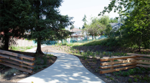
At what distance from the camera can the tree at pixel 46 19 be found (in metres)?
8.11

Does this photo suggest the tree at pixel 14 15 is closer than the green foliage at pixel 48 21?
Yes

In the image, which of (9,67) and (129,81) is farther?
(9,67)

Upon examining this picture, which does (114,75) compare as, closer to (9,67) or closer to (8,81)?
(8,81)

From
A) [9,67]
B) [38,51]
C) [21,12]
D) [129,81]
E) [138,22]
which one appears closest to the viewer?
[129,81]

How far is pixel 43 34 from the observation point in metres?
7.95

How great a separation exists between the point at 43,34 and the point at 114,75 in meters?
5.62

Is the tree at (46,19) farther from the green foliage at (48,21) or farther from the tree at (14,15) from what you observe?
the tree at (14,15)

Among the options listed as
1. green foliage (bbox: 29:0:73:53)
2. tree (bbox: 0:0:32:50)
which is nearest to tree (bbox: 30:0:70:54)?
green foliage (bbox: 29:0:73:53)

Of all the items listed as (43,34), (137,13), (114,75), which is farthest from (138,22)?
(43,34)

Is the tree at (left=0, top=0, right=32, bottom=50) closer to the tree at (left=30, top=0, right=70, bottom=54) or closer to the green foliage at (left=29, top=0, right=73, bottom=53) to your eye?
the green foliage at (left=29, top=0, right=73, bottom=53)

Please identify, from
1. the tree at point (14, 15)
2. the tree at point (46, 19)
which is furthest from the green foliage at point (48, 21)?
the tree at point (14, 15)

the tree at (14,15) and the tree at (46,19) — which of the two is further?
the tree at (46,19)

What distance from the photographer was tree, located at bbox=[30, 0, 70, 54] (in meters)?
8.11

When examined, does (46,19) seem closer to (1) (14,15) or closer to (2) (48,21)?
(2) (48,21)
